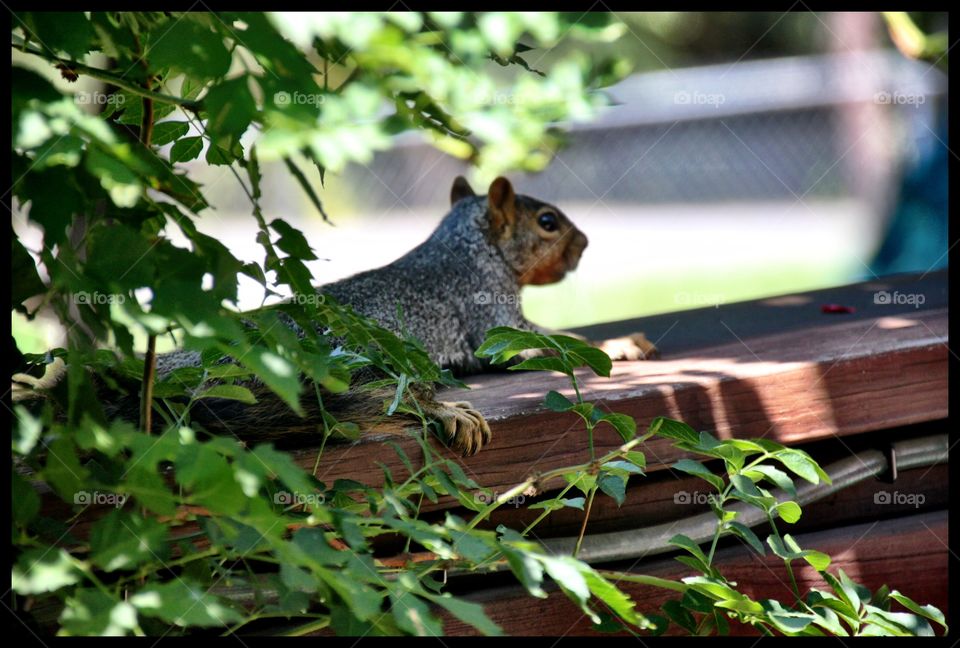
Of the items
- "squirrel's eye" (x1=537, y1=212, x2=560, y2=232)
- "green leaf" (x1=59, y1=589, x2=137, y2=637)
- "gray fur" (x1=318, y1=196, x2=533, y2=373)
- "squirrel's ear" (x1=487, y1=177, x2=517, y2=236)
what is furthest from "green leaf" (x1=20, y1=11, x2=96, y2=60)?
"squirrel's eye" (x1=537, y1=212, x2=560, y2=232)

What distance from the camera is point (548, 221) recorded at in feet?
8.44

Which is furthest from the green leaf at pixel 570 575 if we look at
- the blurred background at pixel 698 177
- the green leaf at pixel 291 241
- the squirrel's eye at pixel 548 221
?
the blurred background at pixel 698 177

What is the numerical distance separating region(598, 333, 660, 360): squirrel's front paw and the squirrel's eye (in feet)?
1.95

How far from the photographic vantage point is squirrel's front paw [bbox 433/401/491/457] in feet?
4.22

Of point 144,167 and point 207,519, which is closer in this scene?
Answer: point 144,167

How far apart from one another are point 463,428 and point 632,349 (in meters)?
0.77

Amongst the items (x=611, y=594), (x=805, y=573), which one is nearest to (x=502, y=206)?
Answer: (x=805, y=573)

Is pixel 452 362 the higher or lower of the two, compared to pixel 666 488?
higher

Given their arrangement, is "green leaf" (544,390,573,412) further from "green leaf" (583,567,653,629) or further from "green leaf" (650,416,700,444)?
"green leaf" (583,567,653,629)

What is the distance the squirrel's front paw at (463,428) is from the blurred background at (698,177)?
319cm
